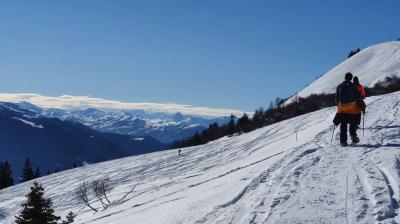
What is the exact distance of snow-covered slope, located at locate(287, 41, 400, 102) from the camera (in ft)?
391

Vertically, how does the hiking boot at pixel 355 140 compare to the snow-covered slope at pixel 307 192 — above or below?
above

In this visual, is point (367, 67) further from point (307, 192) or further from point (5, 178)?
point (307, 192)

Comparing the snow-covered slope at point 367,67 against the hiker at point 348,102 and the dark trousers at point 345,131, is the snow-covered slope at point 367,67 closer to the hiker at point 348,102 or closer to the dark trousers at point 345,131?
the hiker at point 348,102

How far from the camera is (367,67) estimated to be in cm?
13188

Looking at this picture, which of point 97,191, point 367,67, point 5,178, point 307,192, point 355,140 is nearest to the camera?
point 307,192

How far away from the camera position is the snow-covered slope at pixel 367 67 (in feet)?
391

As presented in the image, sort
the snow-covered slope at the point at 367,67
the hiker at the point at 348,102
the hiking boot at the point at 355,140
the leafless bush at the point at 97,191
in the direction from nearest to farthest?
the hiking boot at the point at 355,140 < the hiker at the point at 348,102 < the leafless bush at the point at 97,191 < the snow-covered slope at the point at 367,67

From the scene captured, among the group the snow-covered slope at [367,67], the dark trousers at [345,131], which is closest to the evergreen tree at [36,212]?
the dark trousers at [345,131]

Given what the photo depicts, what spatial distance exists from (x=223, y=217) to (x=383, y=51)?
139942 millimetres

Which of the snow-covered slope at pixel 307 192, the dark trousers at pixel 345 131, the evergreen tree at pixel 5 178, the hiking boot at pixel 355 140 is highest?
the dark trousers at pixel 345 131

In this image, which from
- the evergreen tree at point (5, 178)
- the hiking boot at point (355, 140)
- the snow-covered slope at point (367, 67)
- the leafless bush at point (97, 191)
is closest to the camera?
the hiking boot at point (355, 140)

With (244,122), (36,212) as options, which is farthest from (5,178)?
(36,212)

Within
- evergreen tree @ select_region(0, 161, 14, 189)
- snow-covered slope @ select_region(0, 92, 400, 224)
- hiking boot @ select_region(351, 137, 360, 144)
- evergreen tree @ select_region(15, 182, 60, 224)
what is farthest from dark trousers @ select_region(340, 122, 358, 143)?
evergreen tree @ select_region(0, 161, 14, 189)

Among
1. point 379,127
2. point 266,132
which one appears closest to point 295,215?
point 379,127
